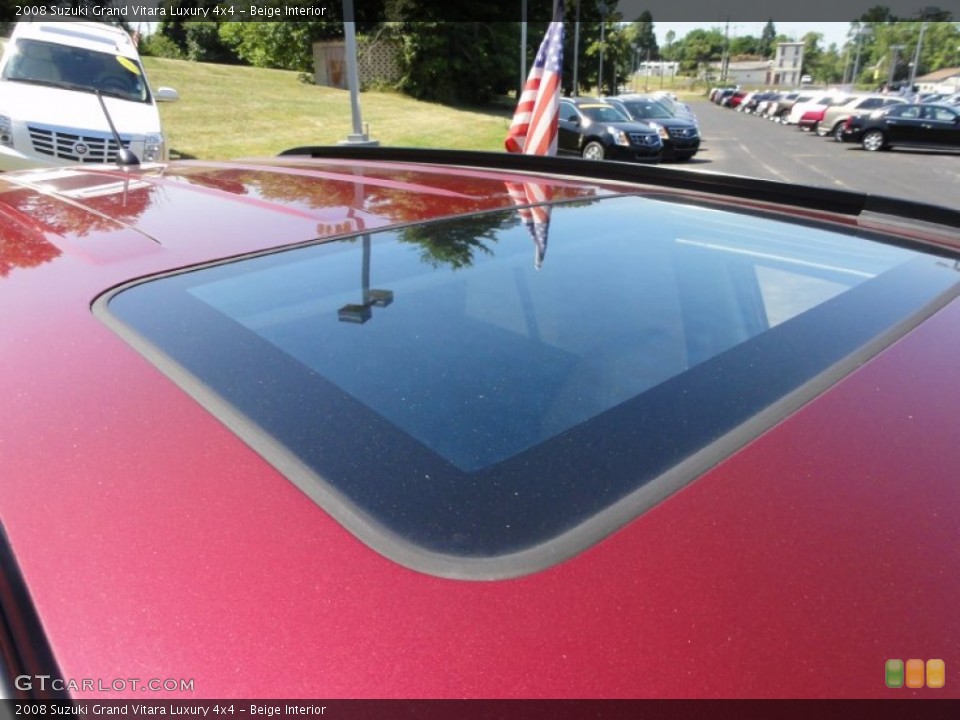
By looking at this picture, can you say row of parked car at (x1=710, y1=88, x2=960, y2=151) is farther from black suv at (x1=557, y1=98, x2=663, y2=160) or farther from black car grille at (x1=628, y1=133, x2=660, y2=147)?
black car grille at (x1=628, y1=133, x2=660, y2=147)

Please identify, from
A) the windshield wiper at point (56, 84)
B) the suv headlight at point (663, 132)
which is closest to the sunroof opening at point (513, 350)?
the windshield wiper at point (56, 84)

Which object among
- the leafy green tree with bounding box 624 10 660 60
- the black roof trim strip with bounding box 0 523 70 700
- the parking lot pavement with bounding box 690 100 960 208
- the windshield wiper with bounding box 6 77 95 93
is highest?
the leafy green tree with bounding box 624 10 660 60

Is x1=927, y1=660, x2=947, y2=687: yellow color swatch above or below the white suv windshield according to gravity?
below

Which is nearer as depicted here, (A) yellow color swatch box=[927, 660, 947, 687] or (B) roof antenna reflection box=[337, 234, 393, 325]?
(A) yellow color swatch box=[927, 660, 947, 687]

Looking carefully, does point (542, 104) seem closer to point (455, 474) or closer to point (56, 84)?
point (56, 84)

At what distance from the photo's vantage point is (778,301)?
1.62m

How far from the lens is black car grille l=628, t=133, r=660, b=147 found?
15859 mm

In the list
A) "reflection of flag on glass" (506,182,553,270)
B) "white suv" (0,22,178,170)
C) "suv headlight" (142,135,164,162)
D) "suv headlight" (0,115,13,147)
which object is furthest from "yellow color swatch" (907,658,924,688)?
"suv headlight" (0,115,13,147)

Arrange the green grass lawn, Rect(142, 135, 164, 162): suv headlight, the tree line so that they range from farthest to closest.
→ 1. the tree line
2. the green grass lawn
3. Rect(142, 135, 164, 162): suv headlight

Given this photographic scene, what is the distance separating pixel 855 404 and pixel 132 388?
1.06 meters

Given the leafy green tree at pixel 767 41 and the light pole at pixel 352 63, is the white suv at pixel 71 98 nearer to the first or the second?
the light pole at pixel 352 63

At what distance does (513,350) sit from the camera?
4.13 ft

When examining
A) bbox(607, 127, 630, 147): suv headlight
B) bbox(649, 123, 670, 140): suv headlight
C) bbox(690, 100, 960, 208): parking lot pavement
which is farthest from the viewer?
bbox(649, 123, 670, 140): suv headlight

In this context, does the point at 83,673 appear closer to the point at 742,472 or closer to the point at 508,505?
the point at 508,505
